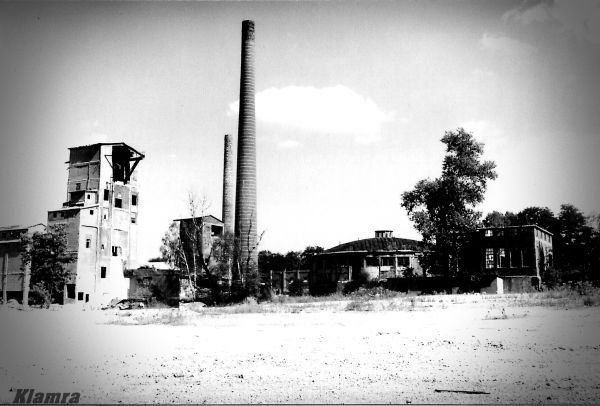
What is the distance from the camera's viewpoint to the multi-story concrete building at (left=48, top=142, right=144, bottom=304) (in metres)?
46.0

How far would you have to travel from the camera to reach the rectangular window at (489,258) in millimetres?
43938

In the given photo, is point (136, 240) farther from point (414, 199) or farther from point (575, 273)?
point (575, 273)

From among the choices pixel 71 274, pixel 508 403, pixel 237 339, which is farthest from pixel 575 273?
pixel 71 274

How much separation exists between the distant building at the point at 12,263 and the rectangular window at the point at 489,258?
35979mm

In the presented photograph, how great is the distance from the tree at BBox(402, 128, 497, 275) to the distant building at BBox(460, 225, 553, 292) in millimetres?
2907

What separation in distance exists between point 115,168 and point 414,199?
2759cm

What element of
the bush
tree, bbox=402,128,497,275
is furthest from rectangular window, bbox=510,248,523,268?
the bush

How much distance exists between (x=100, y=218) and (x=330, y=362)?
41.5 meters

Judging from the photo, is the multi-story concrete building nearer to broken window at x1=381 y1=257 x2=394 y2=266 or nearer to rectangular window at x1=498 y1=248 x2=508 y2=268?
broken window at x1=381 y1=257 x2=394 y2=266

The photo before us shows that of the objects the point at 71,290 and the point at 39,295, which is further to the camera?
the point at 71,290

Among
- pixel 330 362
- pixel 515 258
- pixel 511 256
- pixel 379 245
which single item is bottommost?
pixel 330 362

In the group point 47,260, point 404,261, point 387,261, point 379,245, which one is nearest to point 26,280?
point 47,260

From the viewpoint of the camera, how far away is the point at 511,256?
4325 cm

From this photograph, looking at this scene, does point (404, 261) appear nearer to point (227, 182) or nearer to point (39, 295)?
point (227, 182)
